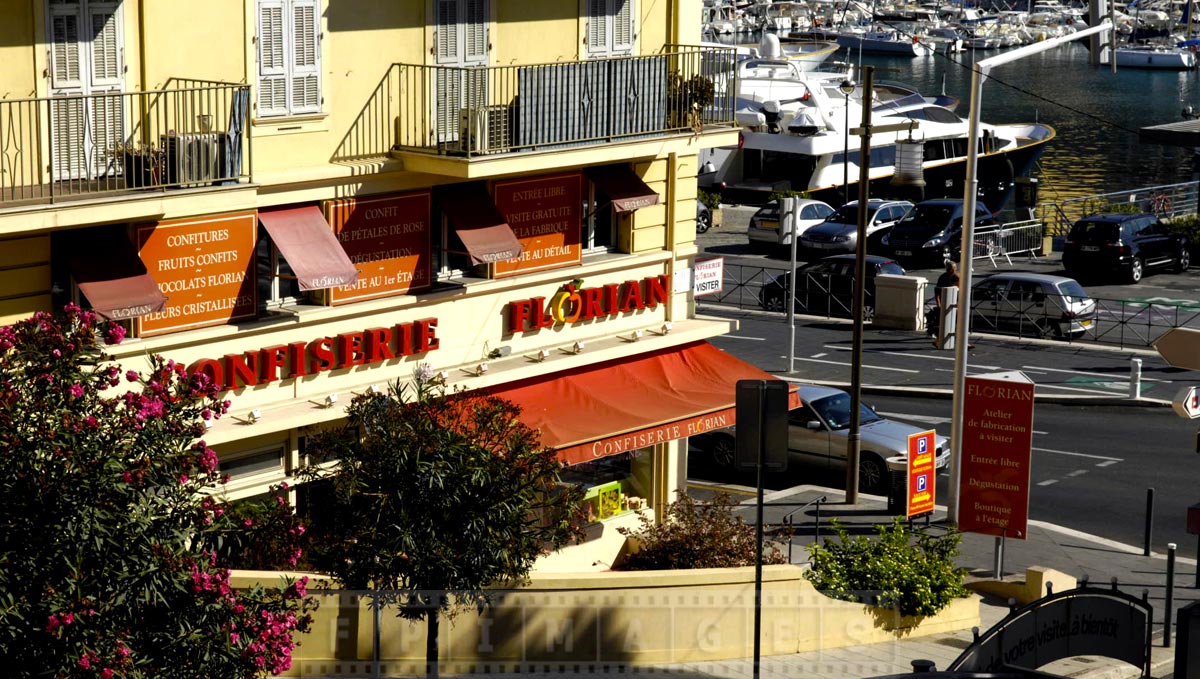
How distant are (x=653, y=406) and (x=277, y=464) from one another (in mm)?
5277

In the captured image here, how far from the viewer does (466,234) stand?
21359 millimetres

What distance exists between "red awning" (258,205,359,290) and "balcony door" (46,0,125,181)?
2159 mm

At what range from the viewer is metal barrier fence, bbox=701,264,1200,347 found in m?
38.7

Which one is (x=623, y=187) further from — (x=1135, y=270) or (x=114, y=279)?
(x=1135, y=270)

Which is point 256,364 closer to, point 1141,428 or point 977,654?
point 977,654

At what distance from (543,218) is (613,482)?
3.98m

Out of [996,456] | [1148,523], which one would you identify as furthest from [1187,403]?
[1148,523]

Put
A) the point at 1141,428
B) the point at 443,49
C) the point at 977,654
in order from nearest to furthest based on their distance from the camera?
the point at 977,654, the point at 443,49, the point at 1141,428

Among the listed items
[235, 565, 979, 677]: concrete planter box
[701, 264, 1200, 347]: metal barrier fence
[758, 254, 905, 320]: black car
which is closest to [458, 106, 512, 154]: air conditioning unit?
[235, 565, 979, 677]: concrete planter box

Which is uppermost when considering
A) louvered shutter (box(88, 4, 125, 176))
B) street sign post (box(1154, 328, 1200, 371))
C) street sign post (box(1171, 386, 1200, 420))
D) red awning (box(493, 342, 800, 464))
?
louvered shutter (box(88, 4, 125, 176))

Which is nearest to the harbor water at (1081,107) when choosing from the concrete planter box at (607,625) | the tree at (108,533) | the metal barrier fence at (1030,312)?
the metal barrier fence at (1030,312)

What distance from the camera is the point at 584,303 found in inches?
926

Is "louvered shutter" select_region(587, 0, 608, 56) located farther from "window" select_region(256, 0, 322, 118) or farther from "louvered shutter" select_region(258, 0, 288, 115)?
"louvered shutter" select_region(258, 0, 288, 115)

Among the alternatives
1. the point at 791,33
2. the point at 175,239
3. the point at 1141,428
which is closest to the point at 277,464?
the point at 175,239
